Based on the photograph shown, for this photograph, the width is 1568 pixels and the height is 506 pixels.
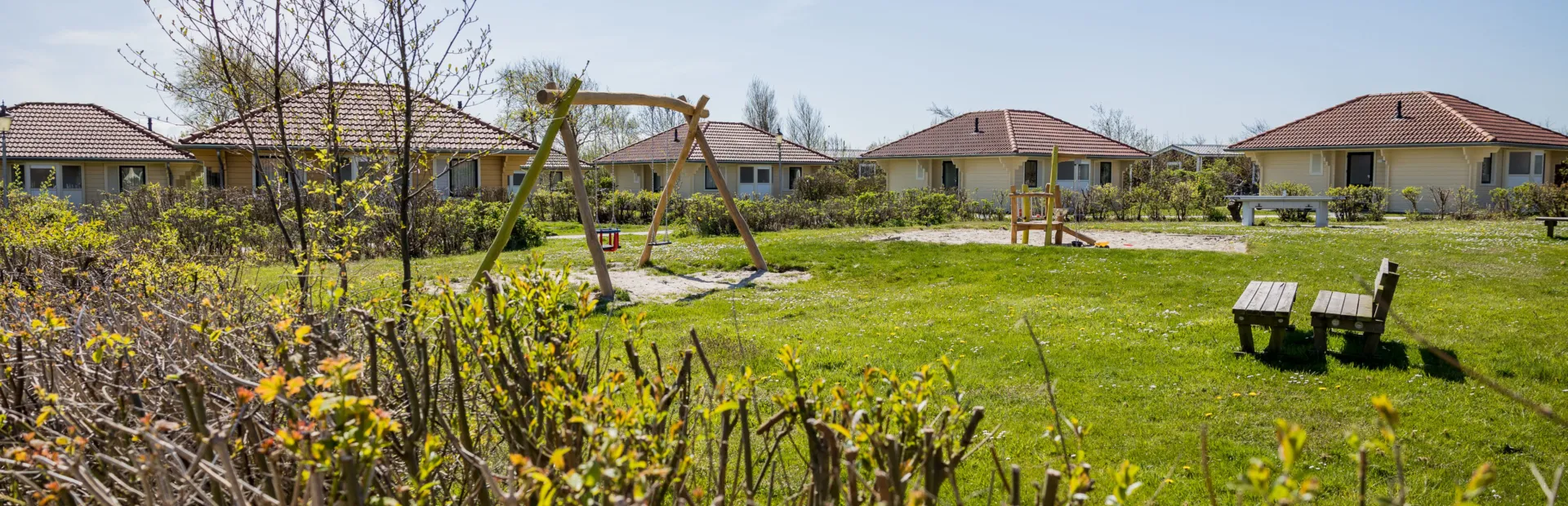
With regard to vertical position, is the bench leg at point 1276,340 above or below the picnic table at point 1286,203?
below

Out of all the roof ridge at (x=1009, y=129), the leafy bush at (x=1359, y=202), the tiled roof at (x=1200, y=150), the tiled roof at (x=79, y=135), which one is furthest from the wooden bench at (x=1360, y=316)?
the tiled roof at (x=1200, y=150)

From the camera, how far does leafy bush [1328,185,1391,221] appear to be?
23234mm

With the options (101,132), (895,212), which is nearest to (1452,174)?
(895,212)

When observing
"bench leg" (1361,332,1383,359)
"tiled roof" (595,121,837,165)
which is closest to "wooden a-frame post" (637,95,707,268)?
"bench leg" (1361,332,1383,359)

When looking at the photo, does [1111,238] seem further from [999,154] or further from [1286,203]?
[999,154]

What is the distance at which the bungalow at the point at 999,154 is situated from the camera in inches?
1384

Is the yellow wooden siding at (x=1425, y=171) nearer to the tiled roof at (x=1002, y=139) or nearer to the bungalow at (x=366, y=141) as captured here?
the tiled roof at (x=1002, y=139)

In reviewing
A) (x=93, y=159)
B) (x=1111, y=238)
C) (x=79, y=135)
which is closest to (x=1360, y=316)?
(x=1111, y=238)

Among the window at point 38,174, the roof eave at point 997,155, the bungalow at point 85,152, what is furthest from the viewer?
the roof eave at point 997,155

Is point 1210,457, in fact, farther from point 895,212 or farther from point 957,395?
point 895,212

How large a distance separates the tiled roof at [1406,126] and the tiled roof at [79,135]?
107 feet

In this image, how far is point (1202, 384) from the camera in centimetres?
584

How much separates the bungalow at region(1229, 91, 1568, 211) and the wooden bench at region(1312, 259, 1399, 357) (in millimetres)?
25451

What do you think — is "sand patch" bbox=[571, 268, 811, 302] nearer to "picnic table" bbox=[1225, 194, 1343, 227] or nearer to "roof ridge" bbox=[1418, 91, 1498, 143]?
"picnic table" bbox=[1225, 194, 1343, 227]
